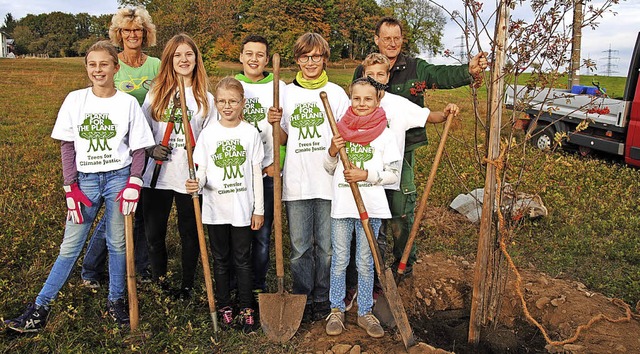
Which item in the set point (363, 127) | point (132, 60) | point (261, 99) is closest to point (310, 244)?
point (363, 127)

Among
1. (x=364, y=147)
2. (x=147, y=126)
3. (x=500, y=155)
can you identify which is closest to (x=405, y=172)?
(x=364, y=147)

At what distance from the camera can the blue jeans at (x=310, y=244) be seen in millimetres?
3777

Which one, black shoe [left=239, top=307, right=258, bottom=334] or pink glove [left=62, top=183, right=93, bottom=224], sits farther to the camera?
black shoe [left=239, top=307, right=258, bottom=334]

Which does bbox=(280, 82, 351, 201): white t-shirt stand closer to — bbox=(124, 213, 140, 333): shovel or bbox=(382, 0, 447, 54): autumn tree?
bbox=(124, 213, 140, 333): shovel

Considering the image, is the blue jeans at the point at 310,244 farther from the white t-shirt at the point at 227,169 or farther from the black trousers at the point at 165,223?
the black trousers at the point at 165,223

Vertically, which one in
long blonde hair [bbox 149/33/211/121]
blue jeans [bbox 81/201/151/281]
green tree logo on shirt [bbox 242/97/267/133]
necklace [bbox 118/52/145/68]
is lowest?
blue jeans [bbox 81/201/151/281]

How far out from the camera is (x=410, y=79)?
4051 mm

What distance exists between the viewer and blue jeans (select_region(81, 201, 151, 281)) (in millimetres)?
4258

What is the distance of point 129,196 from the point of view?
3.49m

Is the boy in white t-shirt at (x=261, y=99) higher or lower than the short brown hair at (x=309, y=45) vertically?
lower

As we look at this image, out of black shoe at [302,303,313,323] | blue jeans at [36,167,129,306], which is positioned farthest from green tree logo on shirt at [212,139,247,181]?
black shoe at [302,303,313,323]

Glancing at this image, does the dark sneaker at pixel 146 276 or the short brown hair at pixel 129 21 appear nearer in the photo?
the short brown hair at pixel 129 21

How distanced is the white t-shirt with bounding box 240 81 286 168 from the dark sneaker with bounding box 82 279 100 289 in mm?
1753

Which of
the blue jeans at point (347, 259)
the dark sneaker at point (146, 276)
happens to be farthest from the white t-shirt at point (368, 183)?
the dark sneaker at point (146, 276)
